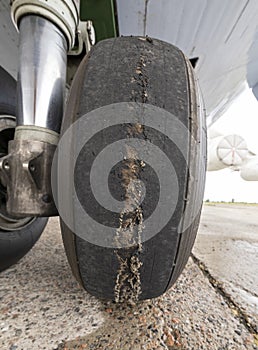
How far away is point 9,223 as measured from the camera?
60 cm

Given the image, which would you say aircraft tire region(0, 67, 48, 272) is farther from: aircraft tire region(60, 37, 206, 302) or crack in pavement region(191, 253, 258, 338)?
crack in pavement region(191, 253, 258, 338)

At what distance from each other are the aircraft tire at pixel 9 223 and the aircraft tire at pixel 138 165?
0.88 feet

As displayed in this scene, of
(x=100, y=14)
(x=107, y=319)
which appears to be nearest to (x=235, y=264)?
(x=107, y=319)

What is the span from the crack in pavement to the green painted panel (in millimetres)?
878

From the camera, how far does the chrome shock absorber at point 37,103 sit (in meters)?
0.43

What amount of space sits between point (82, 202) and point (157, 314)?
27 cm

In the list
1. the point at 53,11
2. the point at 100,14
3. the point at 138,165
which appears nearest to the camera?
the point at 138,165

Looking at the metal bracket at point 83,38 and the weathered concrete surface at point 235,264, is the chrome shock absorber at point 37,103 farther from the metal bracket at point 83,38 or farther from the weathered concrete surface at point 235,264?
the weathered concrete surface at point 235,264

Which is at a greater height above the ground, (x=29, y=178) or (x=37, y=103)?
(x=37, y=103)

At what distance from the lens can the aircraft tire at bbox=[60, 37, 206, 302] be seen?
0.37m

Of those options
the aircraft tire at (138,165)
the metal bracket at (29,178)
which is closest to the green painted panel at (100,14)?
Answer: the aircraft tire at (138,165)

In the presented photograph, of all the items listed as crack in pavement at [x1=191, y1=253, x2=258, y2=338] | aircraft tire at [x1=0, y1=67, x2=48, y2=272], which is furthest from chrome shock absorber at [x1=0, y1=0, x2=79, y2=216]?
crack in pavement at [x1=191, y1=253, x2=258, y2=338]

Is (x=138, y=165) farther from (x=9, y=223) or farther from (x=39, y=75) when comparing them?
(x=9, y=223)

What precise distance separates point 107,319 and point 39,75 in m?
0.48
